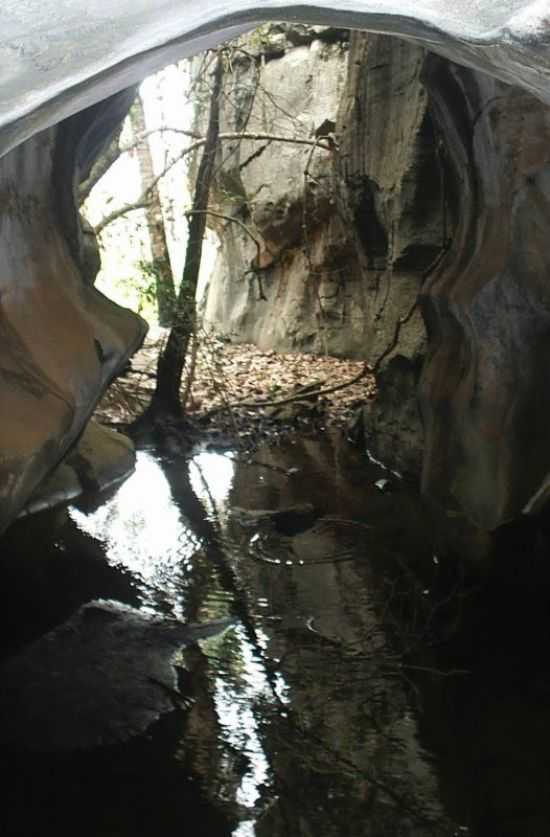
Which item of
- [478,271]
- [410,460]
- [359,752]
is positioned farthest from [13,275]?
[410,460]

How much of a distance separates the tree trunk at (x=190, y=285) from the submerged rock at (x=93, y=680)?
4.51 meters

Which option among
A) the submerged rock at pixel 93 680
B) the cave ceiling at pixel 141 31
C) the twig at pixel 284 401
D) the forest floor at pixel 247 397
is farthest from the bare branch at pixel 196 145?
the cave ceiling at pixel 141 31

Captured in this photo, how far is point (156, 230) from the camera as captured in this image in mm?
11625

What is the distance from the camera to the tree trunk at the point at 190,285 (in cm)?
966

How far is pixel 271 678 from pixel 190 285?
5744mm

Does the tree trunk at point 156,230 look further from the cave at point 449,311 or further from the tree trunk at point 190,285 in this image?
the cave at point 449,311

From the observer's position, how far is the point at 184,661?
16.1ft

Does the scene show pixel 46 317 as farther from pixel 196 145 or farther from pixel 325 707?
pixel 196 145

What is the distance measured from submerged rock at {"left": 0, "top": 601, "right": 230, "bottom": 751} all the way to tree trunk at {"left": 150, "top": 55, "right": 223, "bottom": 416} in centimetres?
451

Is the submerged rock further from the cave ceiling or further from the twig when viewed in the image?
the twig

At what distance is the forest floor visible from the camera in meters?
10.4

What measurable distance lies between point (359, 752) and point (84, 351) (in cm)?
296

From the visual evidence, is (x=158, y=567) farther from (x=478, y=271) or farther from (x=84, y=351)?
(x=478, y=271)

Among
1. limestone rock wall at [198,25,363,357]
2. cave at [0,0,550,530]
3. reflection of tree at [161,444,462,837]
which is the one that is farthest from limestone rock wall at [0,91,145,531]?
limestone rock wall at [198,25,363,357]
